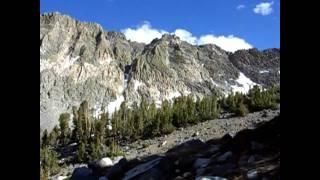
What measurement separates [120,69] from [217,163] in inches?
4391

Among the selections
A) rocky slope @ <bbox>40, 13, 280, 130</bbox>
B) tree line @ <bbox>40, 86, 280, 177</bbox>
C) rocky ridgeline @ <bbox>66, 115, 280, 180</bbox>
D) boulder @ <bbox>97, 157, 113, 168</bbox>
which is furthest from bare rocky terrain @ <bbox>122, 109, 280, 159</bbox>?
rocky slope @ <bbox>40, 13, 280, 130</bbox>

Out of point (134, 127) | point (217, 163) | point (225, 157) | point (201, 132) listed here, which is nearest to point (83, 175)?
point (217, 163)

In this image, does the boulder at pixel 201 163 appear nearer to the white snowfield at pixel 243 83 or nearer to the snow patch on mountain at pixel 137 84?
the snow patch on mountain at pixel 137 84

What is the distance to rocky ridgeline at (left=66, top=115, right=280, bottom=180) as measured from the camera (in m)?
11.7

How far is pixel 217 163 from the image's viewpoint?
13.4 meters

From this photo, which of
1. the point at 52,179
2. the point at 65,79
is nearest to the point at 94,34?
the point at 65,79

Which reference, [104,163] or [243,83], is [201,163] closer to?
[104,163]
